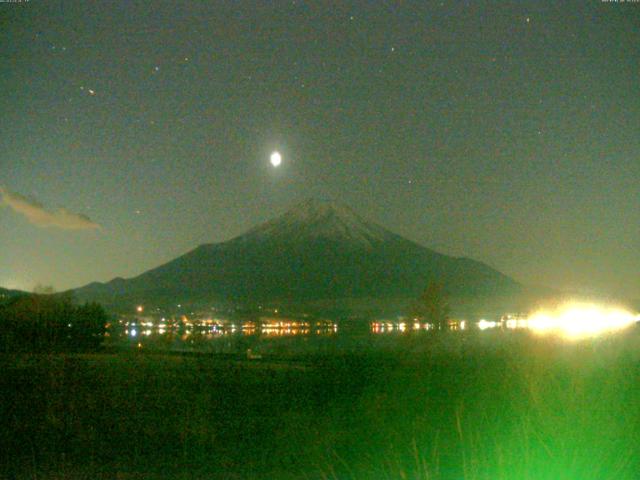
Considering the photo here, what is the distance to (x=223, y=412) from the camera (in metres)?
14.5

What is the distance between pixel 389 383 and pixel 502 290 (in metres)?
152

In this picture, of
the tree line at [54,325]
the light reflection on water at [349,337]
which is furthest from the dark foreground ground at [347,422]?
the tree line at [54,325]

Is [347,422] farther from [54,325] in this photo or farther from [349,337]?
[349,337]

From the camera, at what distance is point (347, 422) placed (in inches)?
533

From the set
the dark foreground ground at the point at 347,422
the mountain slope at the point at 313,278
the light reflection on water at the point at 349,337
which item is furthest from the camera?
the mountain slope at the point at 313,278

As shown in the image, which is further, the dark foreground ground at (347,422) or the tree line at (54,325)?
the tree line at (54,325)

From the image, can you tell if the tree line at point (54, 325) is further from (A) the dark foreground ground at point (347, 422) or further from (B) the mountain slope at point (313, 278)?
(B) the mountain slope at point (313, 278)

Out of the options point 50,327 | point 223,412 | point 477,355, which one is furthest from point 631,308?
point 223,412

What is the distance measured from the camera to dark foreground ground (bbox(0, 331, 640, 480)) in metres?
9.08

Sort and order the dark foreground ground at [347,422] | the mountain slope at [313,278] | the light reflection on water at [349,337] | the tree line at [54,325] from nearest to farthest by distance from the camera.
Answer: the dark foreground ground at [347,422] < the light reflection on water at [349,337] < the tree line at [54,325] < the mountain slope at [313,278]

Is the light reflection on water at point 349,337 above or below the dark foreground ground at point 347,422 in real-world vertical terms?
above

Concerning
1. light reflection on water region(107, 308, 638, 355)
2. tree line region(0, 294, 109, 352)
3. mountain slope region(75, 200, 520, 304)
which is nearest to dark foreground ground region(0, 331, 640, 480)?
light reflection on water region(107, 308, 638, 355)

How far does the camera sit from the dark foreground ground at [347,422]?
357 inches

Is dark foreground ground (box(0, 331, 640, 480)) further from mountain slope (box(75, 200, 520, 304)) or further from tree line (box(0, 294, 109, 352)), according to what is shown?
mountain slope (box(75, 200, 520, 304))
